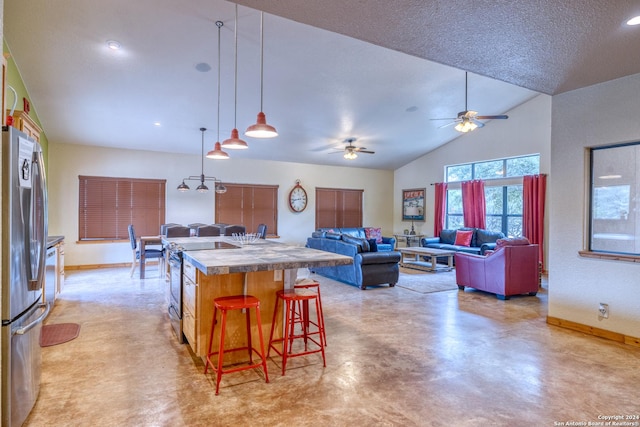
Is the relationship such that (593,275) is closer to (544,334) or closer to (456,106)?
(544,334)

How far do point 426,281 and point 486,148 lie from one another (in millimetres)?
3917

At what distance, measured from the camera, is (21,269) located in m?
2.17

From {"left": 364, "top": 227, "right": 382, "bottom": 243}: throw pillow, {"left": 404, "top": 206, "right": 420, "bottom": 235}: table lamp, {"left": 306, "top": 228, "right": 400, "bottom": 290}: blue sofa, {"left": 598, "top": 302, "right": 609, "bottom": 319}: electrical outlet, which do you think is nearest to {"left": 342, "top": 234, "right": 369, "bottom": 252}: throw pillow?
{"left": 306, "top": 228, "right": 400, "bottom": 290}: blue sofa

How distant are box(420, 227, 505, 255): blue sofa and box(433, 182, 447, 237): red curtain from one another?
1.48 feet

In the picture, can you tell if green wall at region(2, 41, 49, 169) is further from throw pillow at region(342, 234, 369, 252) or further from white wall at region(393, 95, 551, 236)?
white wall at region(393, 95, 551, 236)

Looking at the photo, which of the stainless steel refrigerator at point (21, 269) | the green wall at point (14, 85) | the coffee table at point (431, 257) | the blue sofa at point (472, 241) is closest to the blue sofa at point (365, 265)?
the coffee table at point (431, 257)

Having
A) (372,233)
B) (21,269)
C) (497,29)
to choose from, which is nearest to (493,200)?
(372,233)

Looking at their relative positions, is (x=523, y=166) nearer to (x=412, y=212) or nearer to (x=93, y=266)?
(x=412, y=212)

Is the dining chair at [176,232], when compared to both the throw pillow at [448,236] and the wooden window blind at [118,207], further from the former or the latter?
the throw pillow at [448,236]

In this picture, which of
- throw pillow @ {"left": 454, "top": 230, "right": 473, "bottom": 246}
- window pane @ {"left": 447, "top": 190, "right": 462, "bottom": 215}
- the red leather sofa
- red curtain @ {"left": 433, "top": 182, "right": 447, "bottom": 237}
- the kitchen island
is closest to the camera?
the kitchen island

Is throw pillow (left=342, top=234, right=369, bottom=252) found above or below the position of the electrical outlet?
above

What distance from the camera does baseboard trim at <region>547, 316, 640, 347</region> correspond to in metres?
3.52

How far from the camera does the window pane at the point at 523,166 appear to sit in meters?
7.61

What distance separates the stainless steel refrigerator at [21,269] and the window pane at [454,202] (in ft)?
29.0
